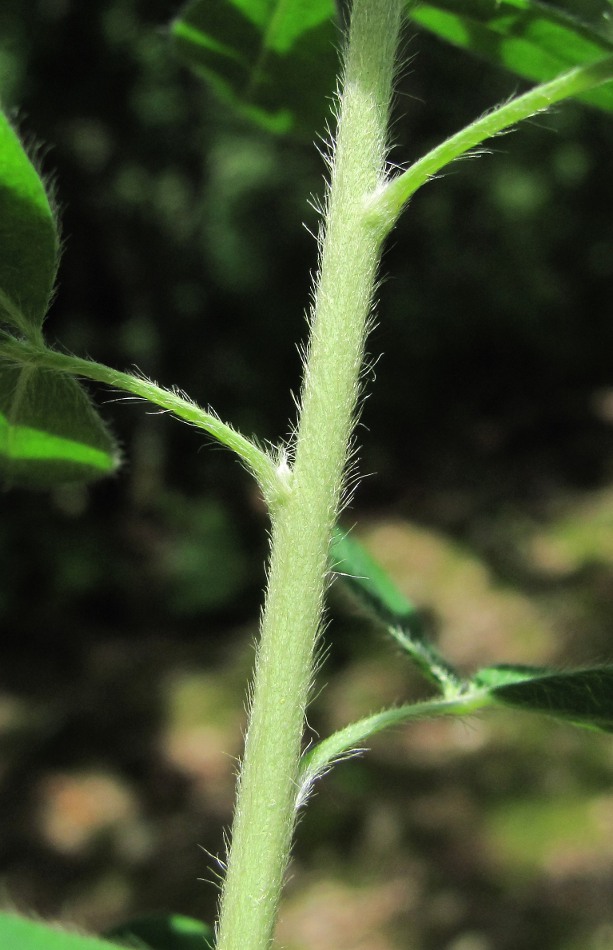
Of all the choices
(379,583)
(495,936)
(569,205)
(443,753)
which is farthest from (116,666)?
(569,205)

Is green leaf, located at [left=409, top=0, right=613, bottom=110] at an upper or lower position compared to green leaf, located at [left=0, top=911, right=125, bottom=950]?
upper

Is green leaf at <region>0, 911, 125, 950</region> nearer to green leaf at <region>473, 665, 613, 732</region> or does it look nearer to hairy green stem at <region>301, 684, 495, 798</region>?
hairy green stem at <region>301, 684, 495, 798</region>

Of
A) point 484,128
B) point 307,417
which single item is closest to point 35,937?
point 307,417

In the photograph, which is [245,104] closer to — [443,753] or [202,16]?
[202,16]

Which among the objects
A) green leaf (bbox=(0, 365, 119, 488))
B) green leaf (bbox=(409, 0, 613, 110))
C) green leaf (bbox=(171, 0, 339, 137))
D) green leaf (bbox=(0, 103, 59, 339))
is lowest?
green leaf (bbox=(0, 365, 119, 488))

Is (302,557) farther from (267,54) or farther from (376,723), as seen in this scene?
(267,54)

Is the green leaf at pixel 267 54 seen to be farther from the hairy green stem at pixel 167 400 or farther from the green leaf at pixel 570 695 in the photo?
the green leaf at pixel 570 695

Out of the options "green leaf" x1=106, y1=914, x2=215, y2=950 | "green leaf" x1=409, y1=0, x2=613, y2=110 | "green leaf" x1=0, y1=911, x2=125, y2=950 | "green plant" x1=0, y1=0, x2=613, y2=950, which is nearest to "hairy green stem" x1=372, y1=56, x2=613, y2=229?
"green plant" x1=0, y1=0, x2=613, y2=950
